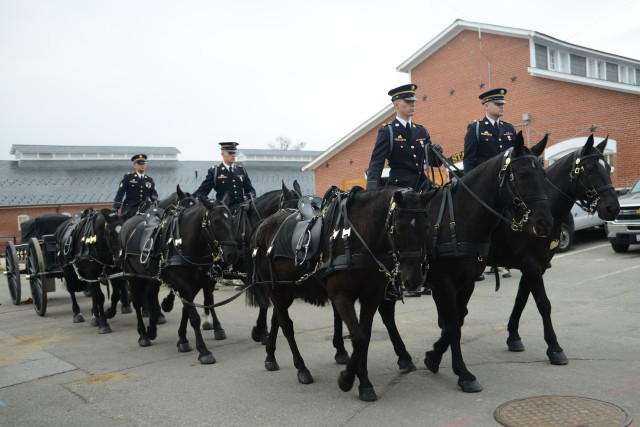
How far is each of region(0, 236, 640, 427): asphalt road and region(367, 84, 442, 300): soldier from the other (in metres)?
1.32

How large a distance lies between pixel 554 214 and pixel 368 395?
3.08 metres

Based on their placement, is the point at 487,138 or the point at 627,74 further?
the point at 627,74

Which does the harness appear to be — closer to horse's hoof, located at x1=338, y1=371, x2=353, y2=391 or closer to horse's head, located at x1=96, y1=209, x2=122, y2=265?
horse's hoof, located at x1=338, y1=371, x2=353, y2=391

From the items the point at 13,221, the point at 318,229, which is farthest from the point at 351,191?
the point at 13,221

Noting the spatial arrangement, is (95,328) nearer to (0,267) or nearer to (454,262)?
(454,262)

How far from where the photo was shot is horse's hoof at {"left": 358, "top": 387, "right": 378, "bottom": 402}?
5117mm

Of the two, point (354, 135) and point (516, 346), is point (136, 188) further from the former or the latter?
point (354, 135)

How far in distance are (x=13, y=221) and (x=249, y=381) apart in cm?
3807

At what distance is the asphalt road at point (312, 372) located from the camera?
16.2 feet

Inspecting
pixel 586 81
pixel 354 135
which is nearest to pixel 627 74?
pixel 586 81

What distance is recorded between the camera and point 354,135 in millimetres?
27406

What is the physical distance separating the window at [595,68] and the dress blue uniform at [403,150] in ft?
73.9

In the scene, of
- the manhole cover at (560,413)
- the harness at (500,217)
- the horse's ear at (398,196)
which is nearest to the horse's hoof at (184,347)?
the harness at (500,217)

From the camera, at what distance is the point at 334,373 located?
6.18 meters
